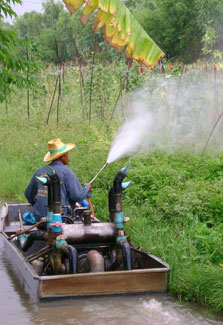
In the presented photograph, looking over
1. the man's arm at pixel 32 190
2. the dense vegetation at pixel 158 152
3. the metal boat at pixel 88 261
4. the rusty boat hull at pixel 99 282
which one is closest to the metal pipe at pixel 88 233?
the metal boat at pixel 88 261

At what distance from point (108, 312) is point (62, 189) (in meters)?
2.04

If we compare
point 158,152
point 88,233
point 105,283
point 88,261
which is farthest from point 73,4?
point 158,152

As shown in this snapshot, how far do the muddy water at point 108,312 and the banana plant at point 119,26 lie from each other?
2909 mm

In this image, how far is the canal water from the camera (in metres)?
6.24

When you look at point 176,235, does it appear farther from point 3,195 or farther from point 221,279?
point 3,195

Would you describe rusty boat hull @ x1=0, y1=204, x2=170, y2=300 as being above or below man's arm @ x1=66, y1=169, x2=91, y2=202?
below

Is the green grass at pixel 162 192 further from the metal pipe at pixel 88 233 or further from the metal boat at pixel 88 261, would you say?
the metal pipe at pixel 88 233

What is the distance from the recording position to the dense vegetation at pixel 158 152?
752 centimetres

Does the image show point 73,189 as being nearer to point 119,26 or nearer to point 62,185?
point 62,185

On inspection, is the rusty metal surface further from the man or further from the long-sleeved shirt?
the man

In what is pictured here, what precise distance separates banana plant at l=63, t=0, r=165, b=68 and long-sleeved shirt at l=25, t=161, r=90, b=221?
187 centimetres

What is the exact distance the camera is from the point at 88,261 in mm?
7090

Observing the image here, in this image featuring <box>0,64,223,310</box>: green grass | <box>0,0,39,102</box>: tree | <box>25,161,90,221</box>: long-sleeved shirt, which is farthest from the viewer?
<box>0,0,39,102</box>: tree

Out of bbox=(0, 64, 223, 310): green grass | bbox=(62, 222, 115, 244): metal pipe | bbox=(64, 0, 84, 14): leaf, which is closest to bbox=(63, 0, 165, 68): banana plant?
bbox=(64, 0, 84, 14): leaf
